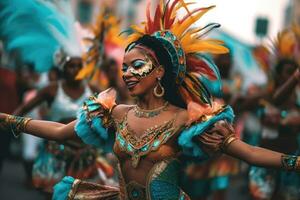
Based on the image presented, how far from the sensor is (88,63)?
8711 mm

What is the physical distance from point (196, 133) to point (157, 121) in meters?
0.38

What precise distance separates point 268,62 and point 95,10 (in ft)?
143

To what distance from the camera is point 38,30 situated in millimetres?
9195

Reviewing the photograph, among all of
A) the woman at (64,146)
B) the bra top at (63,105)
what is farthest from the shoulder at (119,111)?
the bra top at (63,105)

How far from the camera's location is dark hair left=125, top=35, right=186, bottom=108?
18.7 feet

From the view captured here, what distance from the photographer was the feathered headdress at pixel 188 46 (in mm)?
5691

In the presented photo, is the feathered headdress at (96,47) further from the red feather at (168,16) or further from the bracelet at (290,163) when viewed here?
the bracelet at (290,163)

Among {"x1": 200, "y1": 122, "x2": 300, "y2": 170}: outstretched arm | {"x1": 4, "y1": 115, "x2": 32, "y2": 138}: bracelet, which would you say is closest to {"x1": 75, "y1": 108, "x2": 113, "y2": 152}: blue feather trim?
{"x1": 4, "y1": 115, "x2": 32, "y2": 138}: bracelet

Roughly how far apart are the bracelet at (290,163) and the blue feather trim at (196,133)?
482mm

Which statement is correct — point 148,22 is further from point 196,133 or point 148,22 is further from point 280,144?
point 280,144

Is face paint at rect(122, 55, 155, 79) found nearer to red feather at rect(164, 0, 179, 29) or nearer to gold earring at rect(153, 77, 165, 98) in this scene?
gold earring at rect(153, 77, 165, 98)

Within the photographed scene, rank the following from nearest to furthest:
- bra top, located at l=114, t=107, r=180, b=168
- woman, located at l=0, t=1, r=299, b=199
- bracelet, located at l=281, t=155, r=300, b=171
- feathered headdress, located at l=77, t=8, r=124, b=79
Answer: bracelet, located at l=281, t=155, r=300, b=171, woman, located at l=0, t=1, r=299, b=199, bra top, located at l=114, t=107, r=180, b=168, feathered headdress, located at l=77, t=8, r=124, b=79

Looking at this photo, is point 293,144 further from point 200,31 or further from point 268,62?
point 200,31

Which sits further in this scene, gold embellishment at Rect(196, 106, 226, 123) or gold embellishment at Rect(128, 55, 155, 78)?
gold embellishment at Rect(128, 55, 155, 78)
